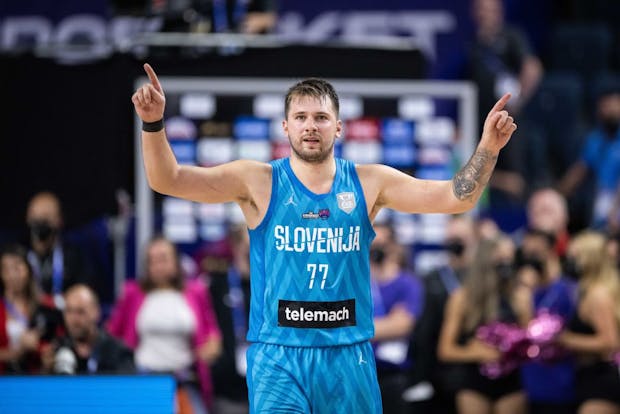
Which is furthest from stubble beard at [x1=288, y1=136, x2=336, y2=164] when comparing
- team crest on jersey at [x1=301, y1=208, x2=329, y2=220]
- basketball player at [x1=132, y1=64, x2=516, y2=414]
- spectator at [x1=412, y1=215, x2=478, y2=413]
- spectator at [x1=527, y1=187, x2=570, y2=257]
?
spectator at [x1=527, y1=187, x2=570, y2=257]

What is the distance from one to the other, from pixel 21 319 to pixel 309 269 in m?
4.47

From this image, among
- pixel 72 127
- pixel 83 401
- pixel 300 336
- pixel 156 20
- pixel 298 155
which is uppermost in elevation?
pixel 156 20

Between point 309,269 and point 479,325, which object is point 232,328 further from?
point 309,269

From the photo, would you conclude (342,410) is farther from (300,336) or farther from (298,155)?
(298,155)

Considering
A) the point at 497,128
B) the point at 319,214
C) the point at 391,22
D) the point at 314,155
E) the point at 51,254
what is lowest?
the point at 51,254

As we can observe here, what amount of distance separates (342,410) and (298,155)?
1.34 m

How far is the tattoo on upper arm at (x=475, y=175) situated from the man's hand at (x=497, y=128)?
47mm

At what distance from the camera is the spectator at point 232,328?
10.8m

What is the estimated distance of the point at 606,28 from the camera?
17.1 meters

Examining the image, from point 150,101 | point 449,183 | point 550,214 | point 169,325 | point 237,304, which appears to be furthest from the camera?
point 550,214

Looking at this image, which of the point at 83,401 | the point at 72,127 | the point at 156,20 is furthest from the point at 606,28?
the point at 83,401

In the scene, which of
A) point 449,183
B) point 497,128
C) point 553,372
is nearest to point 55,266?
point 553,372

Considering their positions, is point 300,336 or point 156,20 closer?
point 300,336

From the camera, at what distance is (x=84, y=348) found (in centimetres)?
938
